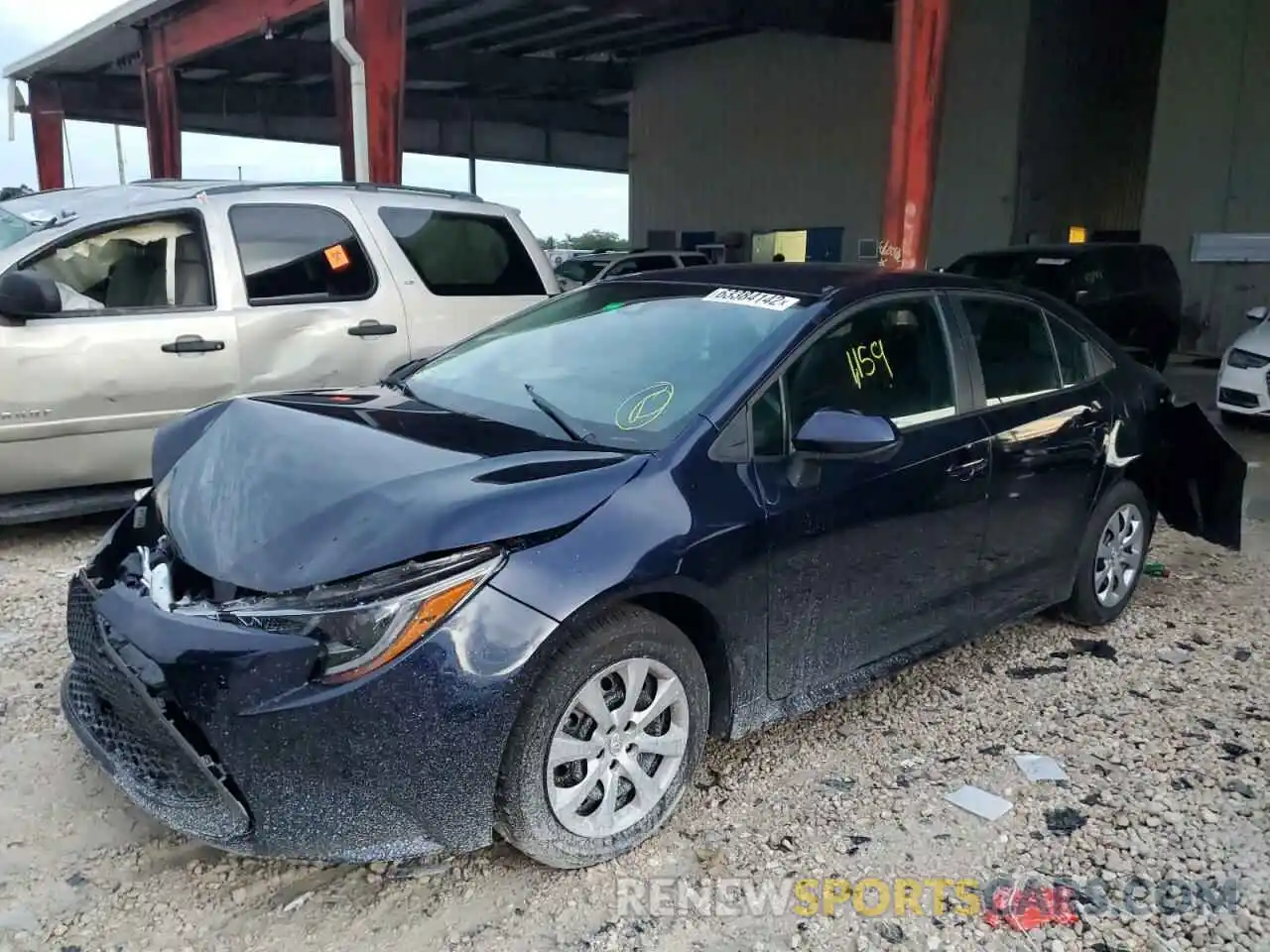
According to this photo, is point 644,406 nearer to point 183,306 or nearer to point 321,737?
point 321,737

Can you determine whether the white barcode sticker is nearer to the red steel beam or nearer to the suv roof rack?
the suv roof rack

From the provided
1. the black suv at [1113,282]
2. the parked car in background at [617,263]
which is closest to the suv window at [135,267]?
the parked car in background at [617,263]

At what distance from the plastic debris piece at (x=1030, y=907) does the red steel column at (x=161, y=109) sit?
18654 millimetres

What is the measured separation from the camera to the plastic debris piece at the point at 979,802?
3.16 metres

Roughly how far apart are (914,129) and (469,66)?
1547 centimetres

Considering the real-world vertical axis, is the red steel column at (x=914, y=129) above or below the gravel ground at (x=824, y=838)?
above

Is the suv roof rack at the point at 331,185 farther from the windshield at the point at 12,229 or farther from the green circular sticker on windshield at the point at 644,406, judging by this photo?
the green circular sticker on windshield at the point at 644,406

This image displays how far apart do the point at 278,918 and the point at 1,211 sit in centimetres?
481

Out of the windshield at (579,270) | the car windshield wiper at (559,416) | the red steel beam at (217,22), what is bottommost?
the windshield at (579,270)

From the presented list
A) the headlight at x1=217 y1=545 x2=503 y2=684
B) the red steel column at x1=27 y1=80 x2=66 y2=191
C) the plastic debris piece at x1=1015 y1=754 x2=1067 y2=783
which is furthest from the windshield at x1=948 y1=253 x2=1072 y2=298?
the red steel column at x1=27 y1=80 x2=66 y2=191

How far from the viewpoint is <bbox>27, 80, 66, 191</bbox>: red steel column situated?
74.8ft

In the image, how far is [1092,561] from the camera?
4445 mm

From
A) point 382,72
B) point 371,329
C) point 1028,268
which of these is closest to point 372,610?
point 371,329

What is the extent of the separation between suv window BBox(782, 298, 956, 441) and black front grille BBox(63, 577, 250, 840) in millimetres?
1847
